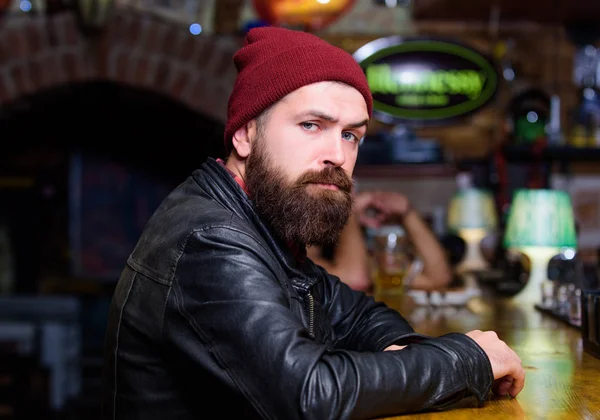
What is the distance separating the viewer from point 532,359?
1648 mm

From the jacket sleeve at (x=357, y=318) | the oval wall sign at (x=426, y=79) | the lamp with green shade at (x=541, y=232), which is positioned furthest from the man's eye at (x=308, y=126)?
the oval wall sign at (x=426, y=79)

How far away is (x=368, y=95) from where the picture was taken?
161 cm

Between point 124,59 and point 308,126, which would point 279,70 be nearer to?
point 308,126

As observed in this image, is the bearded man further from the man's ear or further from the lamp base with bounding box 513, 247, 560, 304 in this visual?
the lamp base with bounding box 513, 247, 560, 304

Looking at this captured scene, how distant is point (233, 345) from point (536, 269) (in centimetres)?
181

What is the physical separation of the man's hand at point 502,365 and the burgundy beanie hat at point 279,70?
49 cm

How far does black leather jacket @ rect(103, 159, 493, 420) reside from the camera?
118cm

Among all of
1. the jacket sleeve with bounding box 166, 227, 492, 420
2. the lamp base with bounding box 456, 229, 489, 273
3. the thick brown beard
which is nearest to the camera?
the jacket sleeve with bounding box 166, 227, 492, 420

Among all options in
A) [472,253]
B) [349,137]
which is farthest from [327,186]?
[472,253]

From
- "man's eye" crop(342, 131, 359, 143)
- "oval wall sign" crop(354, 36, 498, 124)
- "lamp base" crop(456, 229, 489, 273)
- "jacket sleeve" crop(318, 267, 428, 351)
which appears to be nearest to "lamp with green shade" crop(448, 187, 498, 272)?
"lamp base" crop(456, 229, 489, 273)

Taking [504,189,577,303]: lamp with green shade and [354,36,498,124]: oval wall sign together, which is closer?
[504,189,577,303]: lamp with green shade

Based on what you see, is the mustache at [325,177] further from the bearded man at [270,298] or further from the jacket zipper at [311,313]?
the jacket zipper at [311,313]

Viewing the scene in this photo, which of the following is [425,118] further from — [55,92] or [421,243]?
[55,92]

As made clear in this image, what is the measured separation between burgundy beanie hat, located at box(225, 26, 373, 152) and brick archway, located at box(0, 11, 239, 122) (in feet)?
10.3
